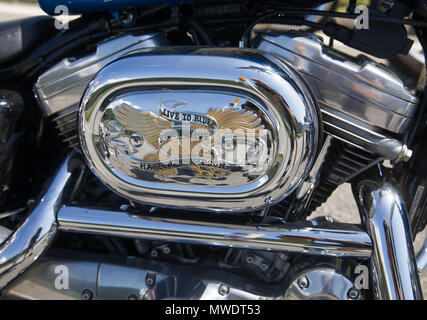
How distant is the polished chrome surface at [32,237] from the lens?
833 mm

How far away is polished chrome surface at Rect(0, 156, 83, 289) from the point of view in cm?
83

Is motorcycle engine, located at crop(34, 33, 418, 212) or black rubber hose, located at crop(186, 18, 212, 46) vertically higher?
black rubber hose, located at crop(186, 18, 212, 46)

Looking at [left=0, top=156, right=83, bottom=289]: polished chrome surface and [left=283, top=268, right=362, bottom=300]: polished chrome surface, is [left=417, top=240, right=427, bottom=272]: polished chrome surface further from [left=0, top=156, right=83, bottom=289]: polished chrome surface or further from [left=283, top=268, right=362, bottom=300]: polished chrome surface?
[left=0, top=156, right=83, bottom=289]: polished chrome surface

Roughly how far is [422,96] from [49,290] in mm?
995

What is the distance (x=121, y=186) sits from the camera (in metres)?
0.78

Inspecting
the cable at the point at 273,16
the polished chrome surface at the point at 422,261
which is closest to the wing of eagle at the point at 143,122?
the cable at the point at 273,16

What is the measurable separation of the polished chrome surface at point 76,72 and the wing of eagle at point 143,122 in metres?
0.15

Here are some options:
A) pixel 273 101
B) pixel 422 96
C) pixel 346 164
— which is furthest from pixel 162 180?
pixel 422 96

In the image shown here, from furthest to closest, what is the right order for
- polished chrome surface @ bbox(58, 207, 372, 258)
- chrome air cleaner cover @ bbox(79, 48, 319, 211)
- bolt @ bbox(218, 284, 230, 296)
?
1. bolt @ bbox(218, 284, 230, 296)
2. polished chrome surface @ bbox(58, 207, 372, 258)
3. chrome air cleaner cover @ bbox(79, 48, 319, 211)

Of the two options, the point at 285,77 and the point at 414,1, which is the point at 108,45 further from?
the point at 414,1

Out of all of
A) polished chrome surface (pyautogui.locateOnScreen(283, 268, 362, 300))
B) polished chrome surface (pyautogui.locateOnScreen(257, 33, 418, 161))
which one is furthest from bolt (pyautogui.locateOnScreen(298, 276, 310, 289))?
polished chrome surface (pyautogui.locateOnScreen(257, 33, 418, 161))

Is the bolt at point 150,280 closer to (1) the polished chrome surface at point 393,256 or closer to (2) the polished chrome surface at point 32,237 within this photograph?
(2) the polished chrome surface at point 32,237

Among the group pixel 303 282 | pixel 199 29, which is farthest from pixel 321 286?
pixel 199 29

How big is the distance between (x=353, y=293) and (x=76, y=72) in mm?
775
